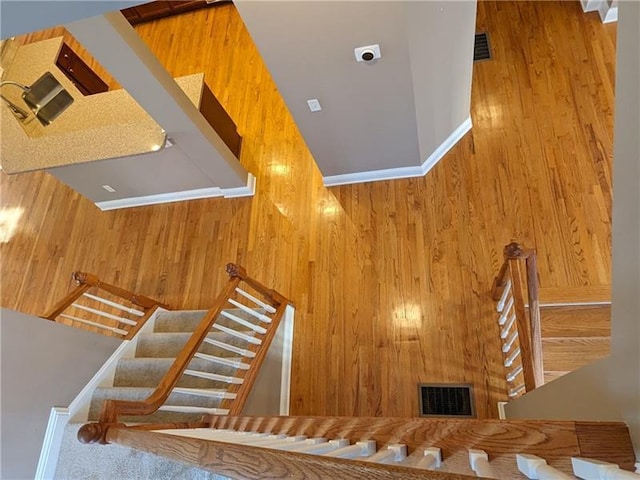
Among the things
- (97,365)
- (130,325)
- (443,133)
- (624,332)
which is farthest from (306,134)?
(624,332)

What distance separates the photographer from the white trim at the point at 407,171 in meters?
3.52

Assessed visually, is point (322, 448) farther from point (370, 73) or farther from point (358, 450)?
point (370, 73)

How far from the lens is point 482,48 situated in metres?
4.13

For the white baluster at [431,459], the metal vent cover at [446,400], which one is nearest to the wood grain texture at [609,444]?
the white baluster at [431,459]

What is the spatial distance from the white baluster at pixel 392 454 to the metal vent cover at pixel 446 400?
60.5 inches

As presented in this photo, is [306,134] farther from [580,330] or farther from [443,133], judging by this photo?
[580,330]

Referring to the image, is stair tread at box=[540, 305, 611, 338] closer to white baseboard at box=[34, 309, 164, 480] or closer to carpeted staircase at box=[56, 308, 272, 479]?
carpeted staircase at box=[56, 308, 272, 479]

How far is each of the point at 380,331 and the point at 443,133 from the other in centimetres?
176

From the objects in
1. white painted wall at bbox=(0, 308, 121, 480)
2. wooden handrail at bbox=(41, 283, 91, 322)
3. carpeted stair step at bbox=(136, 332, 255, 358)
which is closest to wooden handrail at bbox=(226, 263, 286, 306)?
carpeted stair step at bbox=(136, 332, 255, 358)

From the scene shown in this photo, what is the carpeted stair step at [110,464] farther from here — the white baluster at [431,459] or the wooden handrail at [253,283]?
the white baluster at [431,459]

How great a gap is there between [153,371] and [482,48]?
4.25 m

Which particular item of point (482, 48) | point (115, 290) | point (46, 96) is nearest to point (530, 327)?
point (115, 290)

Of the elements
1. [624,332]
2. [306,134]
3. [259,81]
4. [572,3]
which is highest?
[572,3]

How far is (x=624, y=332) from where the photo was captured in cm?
96
